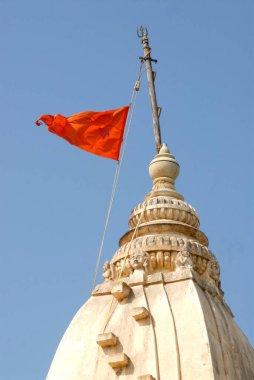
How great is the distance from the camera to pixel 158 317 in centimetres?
1404

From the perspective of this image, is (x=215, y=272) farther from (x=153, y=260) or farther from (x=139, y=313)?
(x=139, y=313)

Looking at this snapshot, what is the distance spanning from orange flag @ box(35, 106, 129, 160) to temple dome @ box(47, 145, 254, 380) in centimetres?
315

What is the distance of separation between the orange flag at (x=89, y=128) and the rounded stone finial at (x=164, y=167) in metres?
Result: 1.53

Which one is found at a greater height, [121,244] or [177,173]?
[177,173]

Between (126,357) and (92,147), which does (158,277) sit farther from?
(92,147)

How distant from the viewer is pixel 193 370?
12867 mm

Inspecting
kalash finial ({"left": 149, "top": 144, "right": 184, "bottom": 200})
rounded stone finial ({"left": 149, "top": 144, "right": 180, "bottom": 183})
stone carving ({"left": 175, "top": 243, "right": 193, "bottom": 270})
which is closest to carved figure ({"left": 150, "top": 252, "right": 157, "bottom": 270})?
stone carving ({"left": 175, "top": 243, "right": 193, "bottom": 270})

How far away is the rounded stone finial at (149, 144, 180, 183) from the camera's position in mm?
18141

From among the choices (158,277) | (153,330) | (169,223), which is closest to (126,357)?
(153,330)

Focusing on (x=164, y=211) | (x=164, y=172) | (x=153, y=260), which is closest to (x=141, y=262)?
(x=153, y=260)

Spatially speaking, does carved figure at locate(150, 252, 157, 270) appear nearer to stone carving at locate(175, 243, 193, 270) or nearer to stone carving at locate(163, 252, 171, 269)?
stone carving at locate(163, 252, 171, 269)

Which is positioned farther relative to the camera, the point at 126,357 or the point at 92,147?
the point at 92,147

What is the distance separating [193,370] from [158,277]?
2472 mm

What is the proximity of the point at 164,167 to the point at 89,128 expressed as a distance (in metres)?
2.68
